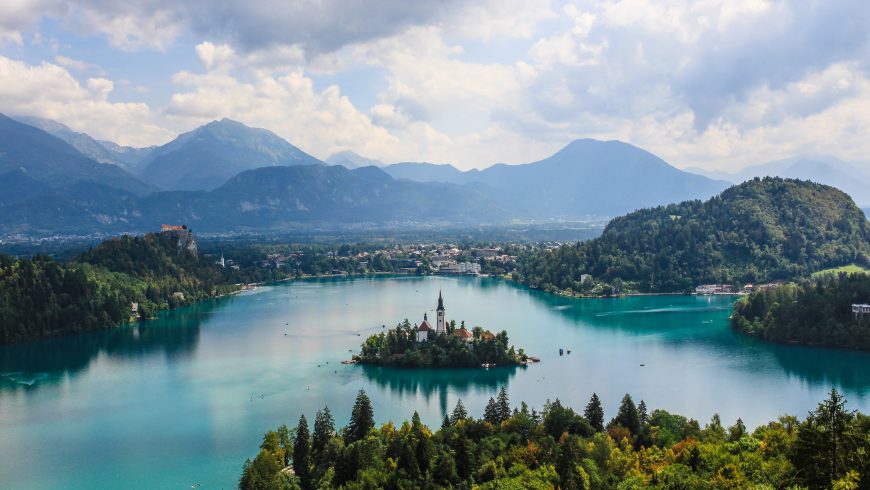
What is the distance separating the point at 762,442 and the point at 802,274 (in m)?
46.5

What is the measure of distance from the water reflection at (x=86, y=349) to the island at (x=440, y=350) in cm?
1115

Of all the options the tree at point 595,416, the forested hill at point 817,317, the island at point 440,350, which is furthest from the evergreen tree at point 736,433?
the forested hill at point 817,317

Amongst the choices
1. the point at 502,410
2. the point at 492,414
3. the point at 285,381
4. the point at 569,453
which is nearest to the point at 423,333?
the point at 285,381

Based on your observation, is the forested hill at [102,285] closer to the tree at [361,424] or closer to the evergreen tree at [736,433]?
the tree at [361,424]

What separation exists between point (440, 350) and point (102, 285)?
94.2 ft

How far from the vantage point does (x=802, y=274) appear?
58.9 metres

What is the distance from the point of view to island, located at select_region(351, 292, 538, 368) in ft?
110

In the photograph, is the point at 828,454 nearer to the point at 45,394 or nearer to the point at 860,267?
the point at 45,394

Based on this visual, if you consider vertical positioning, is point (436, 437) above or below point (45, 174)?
below

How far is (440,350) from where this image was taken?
111ft

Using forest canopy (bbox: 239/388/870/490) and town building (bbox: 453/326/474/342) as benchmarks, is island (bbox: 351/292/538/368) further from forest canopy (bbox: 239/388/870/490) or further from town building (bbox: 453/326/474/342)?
forest canopy (bbox: 239/388/870/490)

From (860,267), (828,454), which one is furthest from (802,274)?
(828,454)

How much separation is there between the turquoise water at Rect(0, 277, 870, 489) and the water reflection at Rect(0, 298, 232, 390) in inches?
5.4

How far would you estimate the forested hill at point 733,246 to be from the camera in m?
61.4
